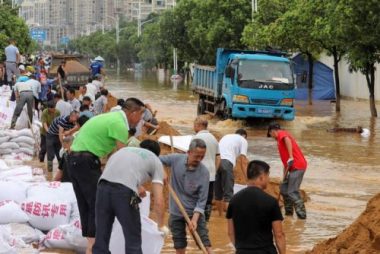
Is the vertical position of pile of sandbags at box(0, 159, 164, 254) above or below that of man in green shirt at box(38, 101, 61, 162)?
below

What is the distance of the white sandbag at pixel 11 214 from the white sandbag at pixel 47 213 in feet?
0.49

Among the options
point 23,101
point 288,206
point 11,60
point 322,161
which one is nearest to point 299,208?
point 288,206

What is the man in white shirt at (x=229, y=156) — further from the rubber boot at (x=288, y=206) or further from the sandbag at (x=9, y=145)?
the sandbag at (x=9, y=145)

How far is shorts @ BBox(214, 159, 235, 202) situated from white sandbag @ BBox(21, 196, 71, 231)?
101 inches

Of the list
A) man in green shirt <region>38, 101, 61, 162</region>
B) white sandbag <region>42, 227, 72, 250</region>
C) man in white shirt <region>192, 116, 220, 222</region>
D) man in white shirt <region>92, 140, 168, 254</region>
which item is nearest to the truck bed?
man in green shirt <region>38, 101, 61, 162</region>

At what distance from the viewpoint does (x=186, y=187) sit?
8.87m

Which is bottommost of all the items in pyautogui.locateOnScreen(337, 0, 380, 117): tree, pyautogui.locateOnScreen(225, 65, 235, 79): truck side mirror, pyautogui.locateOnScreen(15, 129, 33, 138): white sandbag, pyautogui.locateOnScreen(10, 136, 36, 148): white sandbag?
pyautogui.locateOnScreen(10, 136, 36, 148): white sandbag

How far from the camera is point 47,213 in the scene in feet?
33.4

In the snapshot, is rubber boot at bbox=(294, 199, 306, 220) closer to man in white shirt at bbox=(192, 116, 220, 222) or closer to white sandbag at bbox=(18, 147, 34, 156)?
man in white shirt at bbox=(192, 116, 220, 222)

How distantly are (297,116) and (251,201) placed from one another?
27.6 metres

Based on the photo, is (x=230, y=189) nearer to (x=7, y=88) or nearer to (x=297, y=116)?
(x=7, y=88)

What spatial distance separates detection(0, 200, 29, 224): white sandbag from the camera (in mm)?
9812

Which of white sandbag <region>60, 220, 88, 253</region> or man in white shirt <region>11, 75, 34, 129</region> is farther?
man in white shirt <region>11, 75, 34, 129</region>

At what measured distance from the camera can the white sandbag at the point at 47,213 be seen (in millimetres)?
10156
